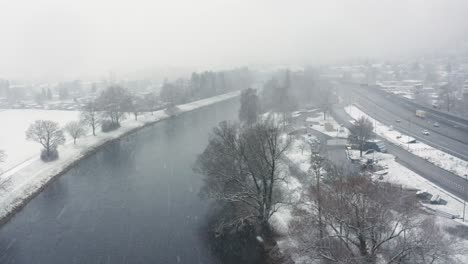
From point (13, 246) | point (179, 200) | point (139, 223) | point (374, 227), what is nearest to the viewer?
point (374, 227)

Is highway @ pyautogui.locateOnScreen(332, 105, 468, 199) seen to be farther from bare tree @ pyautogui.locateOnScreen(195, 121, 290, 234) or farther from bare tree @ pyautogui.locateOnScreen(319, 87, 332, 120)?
bare tree @ pyautogui.locateOnScreen(319, 87, 332, 120)

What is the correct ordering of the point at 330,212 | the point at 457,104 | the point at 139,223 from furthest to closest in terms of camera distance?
the point at 457,104, the point at 139,223, the point at 330,212

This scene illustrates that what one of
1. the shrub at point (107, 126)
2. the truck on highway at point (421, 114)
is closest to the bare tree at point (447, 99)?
the truck on highway at point (421, 114)

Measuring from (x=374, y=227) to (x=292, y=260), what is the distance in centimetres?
391

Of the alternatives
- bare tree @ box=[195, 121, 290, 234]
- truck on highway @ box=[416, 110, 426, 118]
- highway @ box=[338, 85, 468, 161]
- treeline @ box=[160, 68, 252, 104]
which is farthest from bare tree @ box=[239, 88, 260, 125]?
treeline @ box=[160, 68, 252, 104]

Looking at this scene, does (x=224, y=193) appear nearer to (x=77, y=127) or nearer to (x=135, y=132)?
(x=77, y=127)

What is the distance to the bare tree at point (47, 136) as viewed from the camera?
2592 cm

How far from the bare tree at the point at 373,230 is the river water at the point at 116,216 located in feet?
16.3

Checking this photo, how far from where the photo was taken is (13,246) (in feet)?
47.2

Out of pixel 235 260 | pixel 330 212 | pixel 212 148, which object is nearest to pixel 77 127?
pixel 212 148

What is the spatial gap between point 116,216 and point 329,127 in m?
23.4

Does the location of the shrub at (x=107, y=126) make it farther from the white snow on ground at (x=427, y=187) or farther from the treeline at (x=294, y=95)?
the white snow on ground at (x=427, y=187)

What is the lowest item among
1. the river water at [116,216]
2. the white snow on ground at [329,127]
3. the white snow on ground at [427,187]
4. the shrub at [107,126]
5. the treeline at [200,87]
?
the river water at [116,216]

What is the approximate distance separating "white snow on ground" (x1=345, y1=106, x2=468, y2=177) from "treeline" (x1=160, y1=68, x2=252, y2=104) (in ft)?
105
